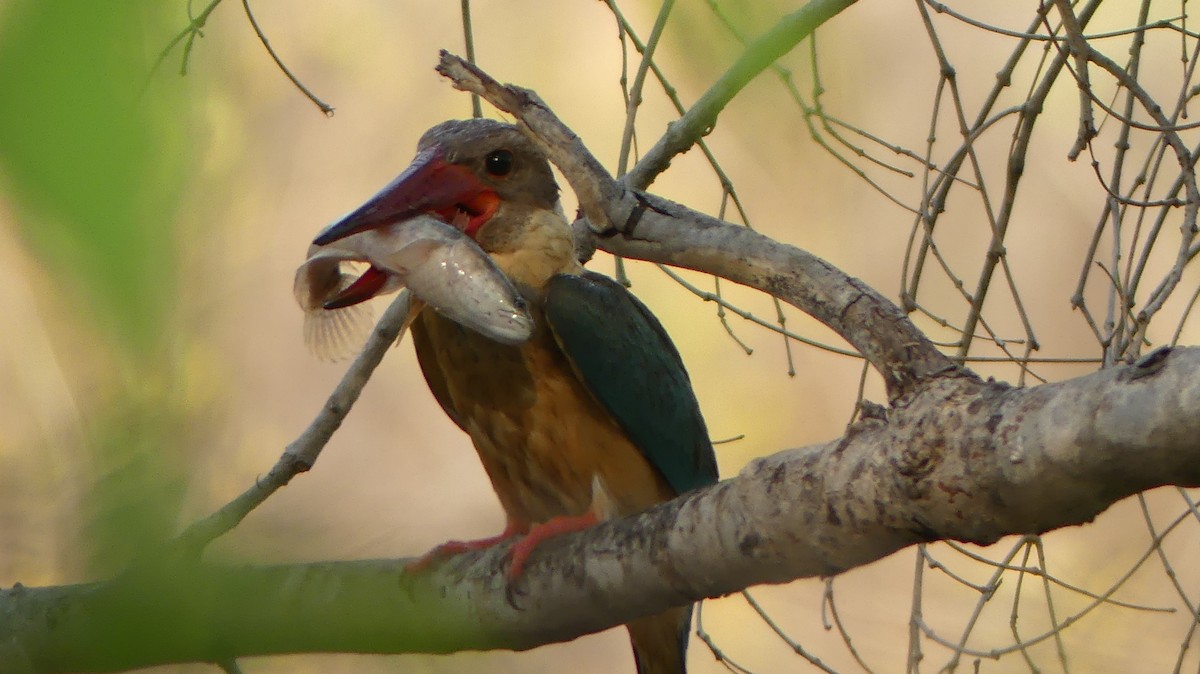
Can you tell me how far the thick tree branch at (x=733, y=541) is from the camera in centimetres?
46

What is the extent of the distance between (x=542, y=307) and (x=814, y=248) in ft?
7.18

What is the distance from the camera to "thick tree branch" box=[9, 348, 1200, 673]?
46cm

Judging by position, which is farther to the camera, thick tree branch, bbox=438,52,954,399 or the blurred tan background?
thick tree branch, bbox=438,52,954,399

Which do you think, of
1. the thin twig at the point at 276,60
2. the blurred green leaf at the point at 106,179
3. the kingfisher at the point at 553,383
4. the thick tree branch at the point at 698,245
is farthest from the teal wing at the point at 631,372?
the blurred green leaf at the point at 106,179

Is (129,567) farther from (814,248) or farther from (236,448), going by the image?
(814,248)

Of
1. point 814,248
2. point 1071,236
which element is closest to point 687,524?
point 814,248

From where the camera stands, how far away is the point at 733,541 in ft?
4.87

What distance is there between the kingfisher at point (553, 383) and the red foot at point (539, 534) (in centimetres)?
2

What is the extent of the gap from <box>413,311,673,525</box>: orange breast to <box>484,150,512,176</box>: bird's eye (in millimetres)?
341

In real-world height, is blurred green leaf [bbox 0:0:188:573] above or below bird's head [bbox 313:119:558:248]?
below

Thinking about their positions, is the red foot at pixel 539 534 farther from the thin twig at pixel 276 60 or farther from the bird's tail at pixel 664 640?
the thin twig at pixel 276 60

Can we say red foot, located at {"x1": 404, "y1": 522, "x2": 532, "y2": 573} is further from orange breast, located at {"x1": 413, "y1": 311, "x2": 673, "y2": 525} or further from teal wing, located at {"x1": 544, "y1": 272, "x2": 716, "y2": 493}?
teal wing, located at {"x1": 544, "y1": 272, "x2": 716, "y2": 493}

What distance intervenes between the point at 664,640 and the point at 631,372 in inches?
21.8

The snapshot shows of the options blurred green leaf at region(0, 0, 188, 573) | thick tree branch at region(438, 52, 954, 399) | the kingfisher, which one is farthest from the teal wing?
blurred green leaf at region(0, 0, 188, 573)
